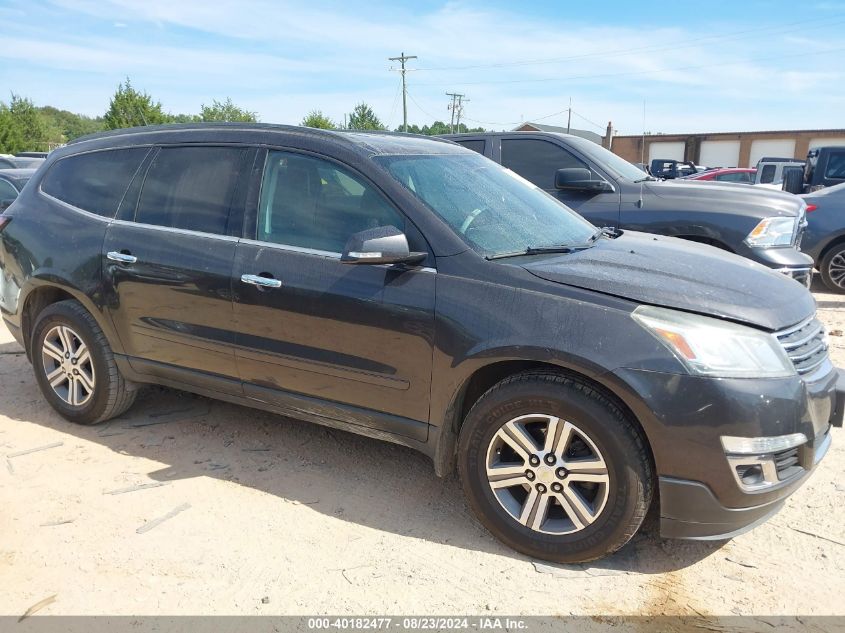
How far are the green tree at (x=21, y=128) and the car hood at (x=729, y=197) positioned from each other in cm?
4278

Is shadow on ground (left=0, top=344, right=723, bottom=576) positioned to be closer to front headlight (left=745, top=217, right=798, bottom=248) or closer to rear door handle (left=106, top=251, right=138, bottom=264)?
rear door handle (left=106, top=251, right=138, bottom=264)

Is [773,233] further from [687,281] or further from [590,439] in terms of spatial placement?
[590,439]

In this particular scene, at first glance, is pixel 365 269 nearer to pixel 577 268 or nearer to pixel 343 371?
pixel 343 371

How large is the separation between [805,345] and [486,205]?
1581 millimetres

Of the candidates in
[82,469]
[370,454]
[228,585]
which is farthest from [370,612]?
[82,469]

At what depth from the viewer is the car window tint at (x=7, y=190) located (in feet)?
33.7

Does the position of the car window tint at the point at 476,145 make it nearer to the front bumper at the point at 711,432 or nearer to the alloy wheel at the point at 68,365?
the alloy wheel at the point at 68,365

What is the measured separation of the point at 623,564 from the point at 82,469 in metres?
2.89

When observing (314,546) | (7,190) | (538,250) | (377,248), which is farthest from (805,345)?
(7,190)

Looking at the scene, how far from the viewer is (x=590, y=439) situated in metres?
2.73

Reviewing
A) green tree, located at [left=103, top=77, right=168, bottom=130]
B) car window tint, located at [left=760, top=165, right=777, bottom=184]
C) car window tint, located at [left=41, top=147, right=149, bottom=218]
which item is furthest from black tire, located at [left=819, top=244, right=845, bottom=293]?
green tree, located at [left=103, top=77, right=168, bottom=130]

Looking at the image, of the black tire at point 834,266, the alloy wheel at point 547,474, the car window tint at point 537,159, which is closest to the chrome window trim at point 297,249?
the alloy wheel at point 547,474

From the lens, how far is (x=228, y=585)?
9.16 ft

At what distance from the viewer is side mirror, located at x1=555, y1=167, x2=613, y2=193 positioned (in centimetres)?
627
